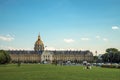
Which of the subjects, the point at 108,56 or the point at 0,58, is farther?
the point at 108,56

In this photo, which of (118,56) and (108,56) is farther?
(108,56)

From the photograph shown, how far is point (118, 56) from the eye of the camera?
127 metres

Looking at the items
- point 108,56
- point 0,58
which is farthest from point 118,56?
point 0,58

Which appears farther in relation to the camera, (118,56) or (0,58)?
(118,56)

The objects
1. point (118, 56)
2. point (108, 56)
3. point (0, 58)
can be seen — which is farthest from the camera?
point (108, 56)

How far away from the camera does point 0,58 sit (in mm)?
84938

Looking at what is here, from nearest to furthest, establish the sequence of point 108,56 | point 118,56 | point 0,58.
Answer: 1. point 0,58
2. point 118,56
3. point 108,56

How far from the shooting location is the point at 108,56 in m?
140

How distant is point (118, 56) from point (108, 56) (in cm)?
1295

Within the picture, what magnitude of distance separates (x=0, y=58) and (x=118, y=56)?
209 ft

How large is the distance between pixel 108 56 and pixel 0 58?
7107cm

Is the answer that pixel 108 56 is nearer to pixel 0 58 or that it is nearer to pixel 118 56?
pixel 118 56
